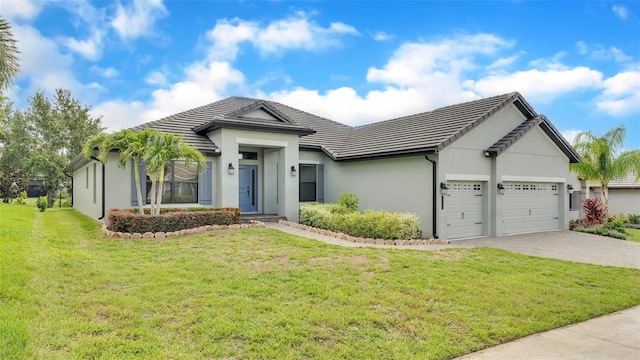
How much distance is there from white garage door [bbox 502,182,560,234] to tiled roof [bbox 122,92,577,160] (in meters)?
2.15

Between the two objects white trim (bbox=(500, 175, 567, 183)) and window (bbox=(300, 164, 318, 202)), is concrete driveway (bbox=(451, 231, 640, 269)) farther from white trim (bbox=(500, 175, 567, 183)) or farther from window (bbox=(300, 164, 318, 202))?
window (bbox=(300, 164, 318, 202))

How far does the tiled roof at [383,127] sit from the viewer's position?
1462cm

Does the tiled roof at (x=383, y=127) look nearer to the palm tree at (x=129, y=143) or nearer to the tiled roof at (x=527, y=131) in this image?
the tiled roof at (x=527, y=131)

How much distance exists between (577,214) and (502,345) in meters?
20.7

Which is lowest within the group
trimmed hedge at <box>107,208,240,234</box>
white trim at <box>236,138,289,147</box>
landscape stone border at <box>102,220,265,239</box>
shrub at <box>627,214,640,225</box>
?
shrub at <box>627,214,640,225</box>

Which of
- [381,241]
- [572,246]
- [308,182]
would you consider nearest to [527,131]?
[572,246]

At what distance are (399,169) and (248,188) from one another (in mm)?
6885

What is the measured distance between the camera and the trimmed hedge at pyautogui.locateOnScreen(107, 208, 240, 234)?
11672 mm

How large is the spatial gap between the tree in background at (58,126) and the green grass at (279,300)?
28.5 meters

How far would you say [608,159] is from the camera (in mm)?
21547

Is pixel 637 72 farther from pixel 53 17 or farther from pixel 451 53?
pixel 53 17

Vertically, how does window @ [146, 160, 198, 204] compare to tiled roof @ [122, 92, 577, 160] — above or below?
below

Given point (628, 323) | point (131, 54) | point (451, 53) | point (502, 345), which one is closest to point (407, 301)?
point (502, 345)

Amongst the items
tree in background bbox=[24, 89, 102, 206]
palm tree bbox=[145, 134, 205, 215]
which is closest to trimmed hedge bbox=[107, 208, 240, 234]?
palm tree bbox=[145, 134, 205, 215]
